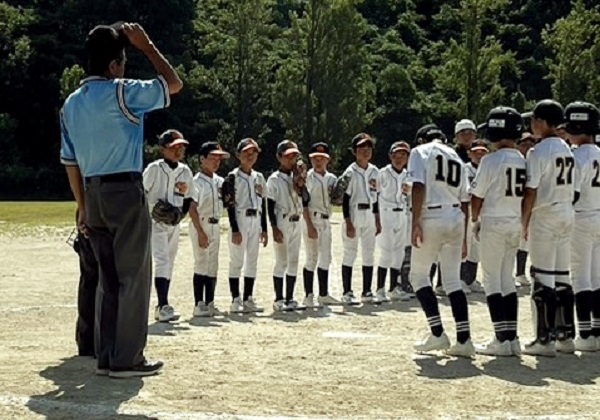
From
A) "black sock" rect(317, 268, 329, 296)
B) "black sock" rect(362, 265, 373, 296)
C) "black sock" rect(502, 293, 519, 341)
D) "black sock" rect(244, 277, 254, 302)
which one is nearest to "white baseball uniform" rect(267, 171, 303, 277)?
"black sock" rect(244, 277, 254, 302)

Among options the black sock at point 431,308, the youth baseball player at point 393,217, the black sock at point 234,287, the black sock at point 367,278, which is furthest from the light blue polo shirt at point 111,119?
the youth baseball player at point 393,217

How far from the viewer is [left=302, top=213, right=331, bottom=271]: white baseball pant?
534 inches

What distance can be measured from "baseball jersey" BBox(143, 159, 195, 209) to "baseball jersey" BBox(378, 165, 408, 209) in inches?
141

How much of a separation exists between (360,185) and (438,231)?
4948 mm

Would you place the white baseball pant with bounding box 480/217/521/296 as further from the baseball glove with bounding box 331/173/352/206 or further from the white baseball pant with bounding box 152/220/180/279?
the baseball glove with bounding box 331/173/352/206

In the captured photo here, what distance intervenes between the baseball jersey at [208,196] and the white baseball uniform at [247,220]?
27cm

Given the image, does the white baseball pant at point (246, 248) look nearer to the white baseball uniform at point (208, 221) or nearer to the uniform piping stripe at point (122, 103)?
the white baseball uniform at point (208, 221)

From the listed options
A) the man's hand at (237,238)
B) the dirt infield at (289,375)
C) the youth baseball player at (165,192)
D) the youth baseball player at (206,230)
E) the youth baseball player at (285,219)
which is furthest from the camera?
the youth baseball player at (285,219)

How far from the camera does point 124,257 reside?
25.2 feet

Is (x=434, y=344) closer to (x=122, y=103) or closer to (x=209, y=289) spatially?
(x=122, y=103)

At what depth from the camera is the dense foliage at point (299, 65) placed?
1799 inches

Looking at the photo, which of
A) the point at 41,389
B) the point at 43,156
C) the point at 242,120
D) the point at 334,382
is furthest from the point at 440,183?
the point at 43,156

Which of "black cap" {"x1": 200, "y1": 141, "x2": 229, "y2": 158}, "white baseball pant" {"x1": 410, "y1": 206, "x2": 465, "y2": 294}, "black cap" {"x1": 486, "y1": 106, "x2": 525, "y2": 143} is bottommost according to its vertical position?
"white baseball pant" {"x1": 410, "y1": 206, "x2": 465, "y2": 294}

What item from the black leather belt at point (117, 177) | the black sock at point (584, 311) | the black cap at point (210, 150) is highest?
the black cap at point (210, 150)
